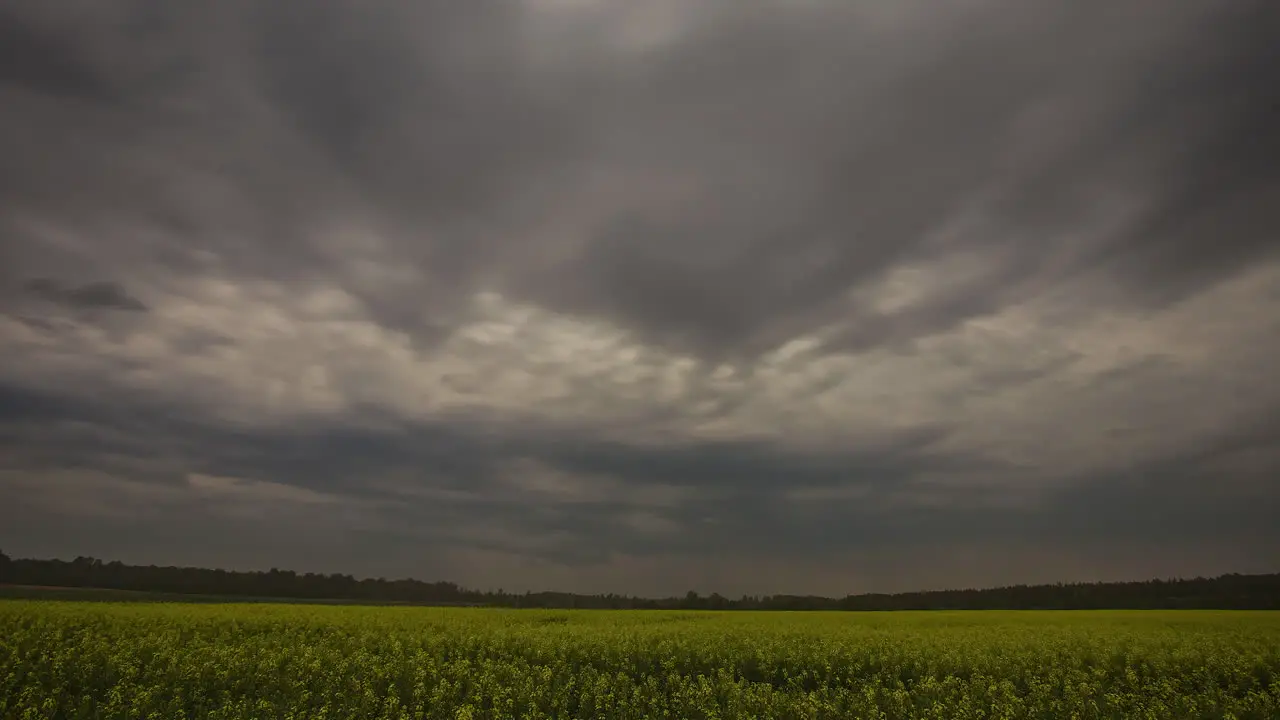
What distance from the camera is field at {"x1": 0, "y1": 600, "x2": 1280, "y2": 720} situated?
1672 centimetres

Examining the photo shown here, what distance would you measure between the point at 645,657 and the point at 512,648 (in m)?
5.08

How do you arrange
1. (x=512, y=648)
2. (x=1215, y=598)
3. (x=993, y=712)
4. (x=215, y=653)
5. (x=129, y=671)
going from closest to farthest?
(x=993, y=712) → (x=129, y=671) → (x=215, y=653) → (x=512, y=648) → (x=1215, y=598)

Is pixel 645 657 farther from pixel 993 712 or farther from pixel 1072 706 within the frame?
pixel 1072 706

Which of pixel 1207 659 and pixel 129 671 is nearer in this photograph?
pixel 129 671

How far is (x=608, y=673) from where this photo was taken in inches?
A: 852

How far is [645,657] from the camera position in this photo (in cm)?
2303

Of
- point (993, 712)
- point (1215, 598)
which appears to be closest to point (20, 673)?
point (993, 712)

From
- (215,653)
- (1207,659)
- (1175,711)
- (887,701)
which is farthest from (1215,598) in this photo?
(215,653)

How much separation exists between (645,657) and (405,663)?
8152 millimetres

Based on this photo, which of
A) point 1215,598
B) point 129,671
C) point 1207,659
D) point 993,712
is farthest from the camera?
point 1215,598

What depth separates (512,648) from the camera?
24.0 meters

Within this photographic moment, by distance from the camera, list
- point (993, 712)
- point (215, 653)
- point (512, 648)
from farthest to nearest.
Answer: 1. point (512, 648)
2. point (215, 653)
3. point (993, 712)

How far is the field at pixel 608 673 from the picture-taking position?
16719mm

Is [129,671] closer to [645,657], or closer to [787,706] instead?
[645,657]
